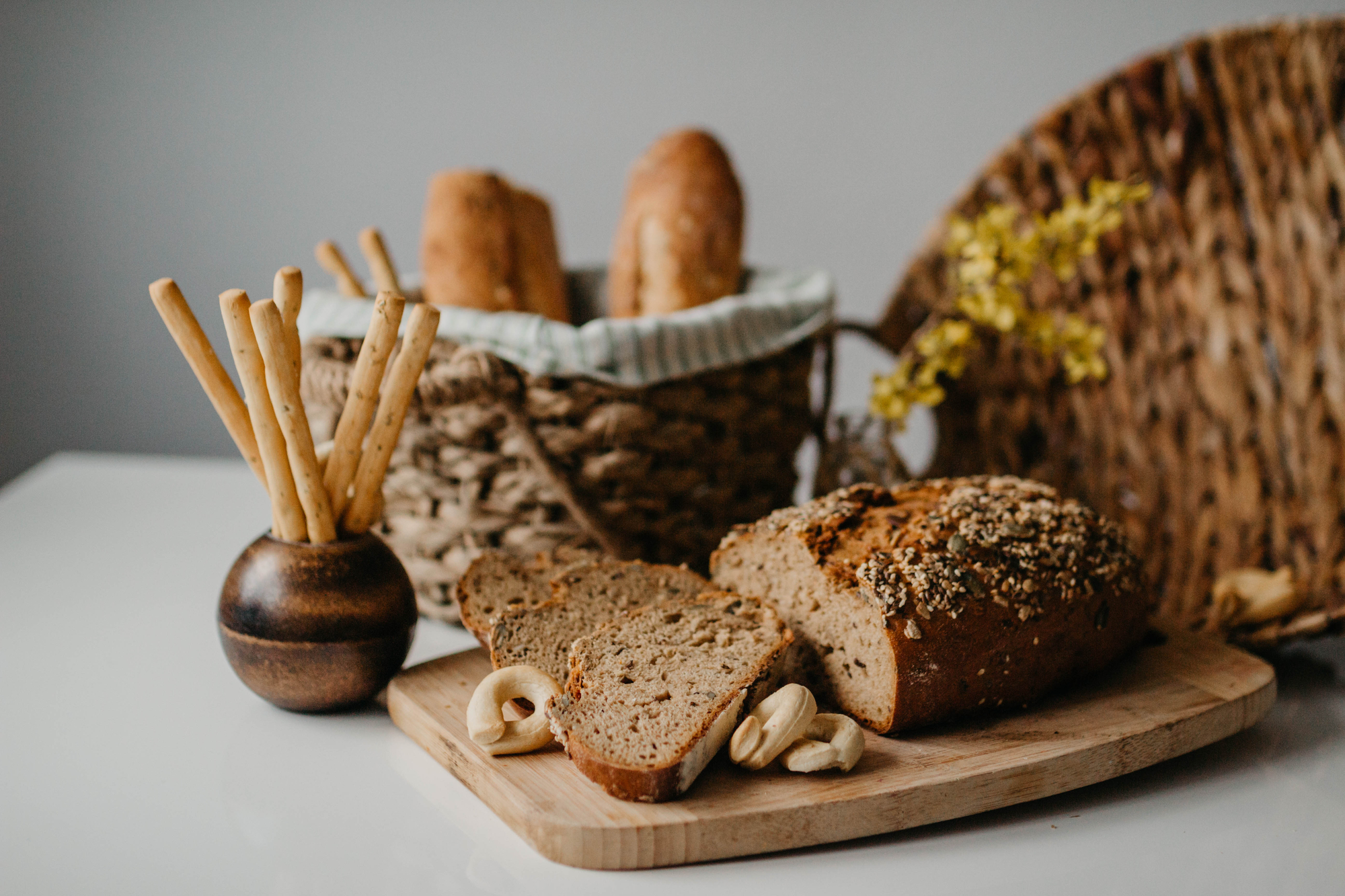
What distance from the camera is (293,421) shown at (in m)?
0.96

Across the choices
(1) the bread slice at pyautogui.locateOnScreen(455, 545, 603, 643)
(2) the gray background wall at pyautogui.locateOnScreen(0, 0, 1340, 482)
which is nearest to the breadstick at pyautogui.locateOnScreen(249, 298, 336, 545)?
(1) the bread slice at pyautogui.locateOnScreen(455, 545, 603, 643)

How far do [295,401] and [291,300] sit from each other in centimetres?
9

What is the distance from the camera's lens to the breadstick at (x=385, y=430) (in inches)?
39.4

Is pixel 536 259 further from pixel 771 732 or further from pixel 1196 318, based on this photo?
pixel 1196 318

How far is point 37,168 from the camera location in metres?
2.30

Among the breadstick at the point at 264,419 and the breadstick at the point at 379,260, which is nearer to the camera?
the breadstick at the point at 264,419

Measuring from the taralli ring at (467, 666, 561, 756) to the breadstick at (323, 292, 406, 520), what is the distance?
0.25 metres

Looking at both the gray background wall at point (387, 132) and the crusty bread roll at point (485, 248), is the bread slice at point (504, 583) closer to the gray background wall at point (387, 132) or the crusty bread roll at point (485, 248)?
the crusty bread roll at point (485, 248)

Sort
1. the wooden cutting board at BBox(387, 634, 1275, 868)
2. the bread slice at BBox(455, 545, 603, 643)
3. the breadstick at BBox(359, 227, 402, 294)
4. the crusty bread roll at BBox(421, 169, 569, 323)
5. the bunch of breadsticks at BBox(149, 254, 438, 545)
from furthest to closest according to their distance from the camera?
1. the crusty bread roll at BBox(421, 169, 569, 323)
2. the breadstick at BBox(359, 227, 402, 294)
3. the bread slice at BBox(455, 545, 603, 643)
4. the bunch of breadsticks at BBox(149, 254, 438, 545)
5. the wooden cutting board at BBox(387, 634, 1275, 868)

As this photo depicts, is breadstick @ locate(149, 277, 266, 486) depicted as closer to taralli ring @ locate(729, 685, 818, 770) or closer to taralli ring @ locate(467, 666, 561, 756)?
taralli ring @ locate(467, 666, 561, 756)

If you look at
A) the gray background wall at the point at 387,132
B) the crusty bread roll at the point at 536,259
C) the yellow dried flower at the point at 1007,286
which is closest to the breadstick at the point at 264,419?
the crusty bread roll at the point at 536,259

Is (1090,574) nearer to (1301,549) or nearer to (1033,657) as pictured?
(1033,657)

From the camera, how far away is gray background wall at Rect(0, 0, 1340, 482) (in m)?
2.10

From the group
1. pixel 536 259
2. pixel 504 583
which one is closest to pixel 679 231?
pixel 536 259
